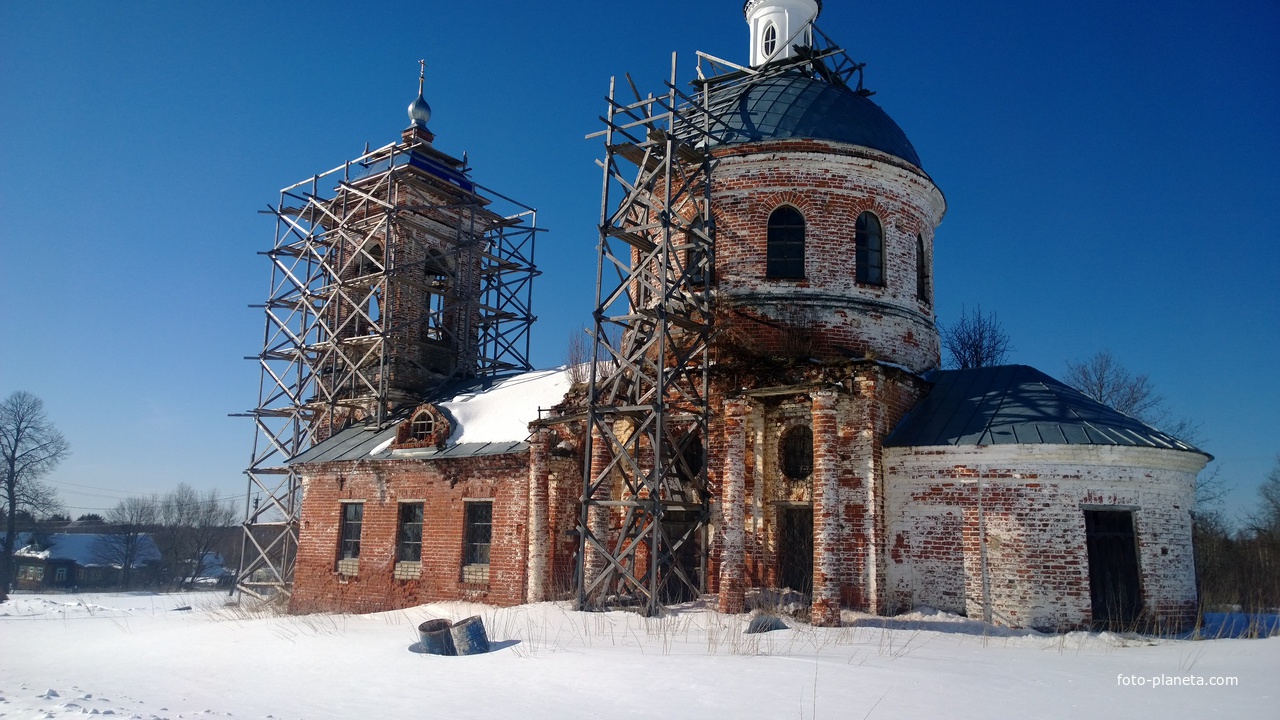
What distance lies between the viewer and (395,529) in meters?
16.7

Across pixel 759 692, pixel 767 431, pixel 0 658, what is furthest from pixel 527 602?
pixel 759 692

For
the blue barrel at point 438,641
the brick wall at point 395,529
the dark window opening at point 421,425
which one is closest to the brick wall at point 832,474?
the brick wall at point 395,529

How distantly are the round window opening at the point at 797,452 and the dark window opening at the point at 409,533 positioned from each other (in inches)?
284

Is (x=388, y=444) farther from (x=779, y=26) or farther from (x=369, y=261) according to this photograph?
(x=779, y=26)

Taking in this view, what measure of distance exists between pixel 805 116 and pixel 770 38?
3.86m

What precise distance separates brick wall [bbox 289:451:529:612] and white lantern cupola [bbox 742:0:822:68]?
31.3 ft

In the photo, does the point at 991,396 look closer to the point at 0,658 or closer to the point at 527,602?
the point at 527,602

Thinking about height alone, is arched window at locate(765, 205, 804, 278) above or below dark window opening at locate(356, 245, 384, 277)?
below

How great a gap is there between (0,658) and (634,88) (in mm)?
11964

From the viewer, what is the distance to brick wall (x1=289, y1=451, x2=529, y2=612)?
48.8 feet

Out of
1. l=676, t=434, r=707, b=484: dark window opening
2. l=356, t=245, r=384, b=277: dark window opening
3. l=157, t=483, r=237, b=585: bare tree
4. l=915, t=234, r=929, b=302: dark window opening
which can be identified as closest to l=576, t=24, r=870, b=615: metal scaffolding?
l=676, t=434, r=707, b=484: dark window opening

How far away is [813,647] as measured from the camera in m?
9.09

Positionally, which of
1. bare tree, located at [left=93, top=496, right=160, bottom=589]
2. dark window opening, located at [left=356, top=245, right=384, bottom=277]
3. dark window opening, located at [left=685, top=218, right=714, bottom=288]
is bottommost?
bare tree, located at [left=93, top=496, right=160, bottom=589]

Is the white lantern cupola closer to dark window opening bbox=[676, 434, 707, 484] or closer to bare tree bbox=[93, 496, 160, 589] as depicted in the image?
dark window opening bbox=[676, 434, 707, 484]
